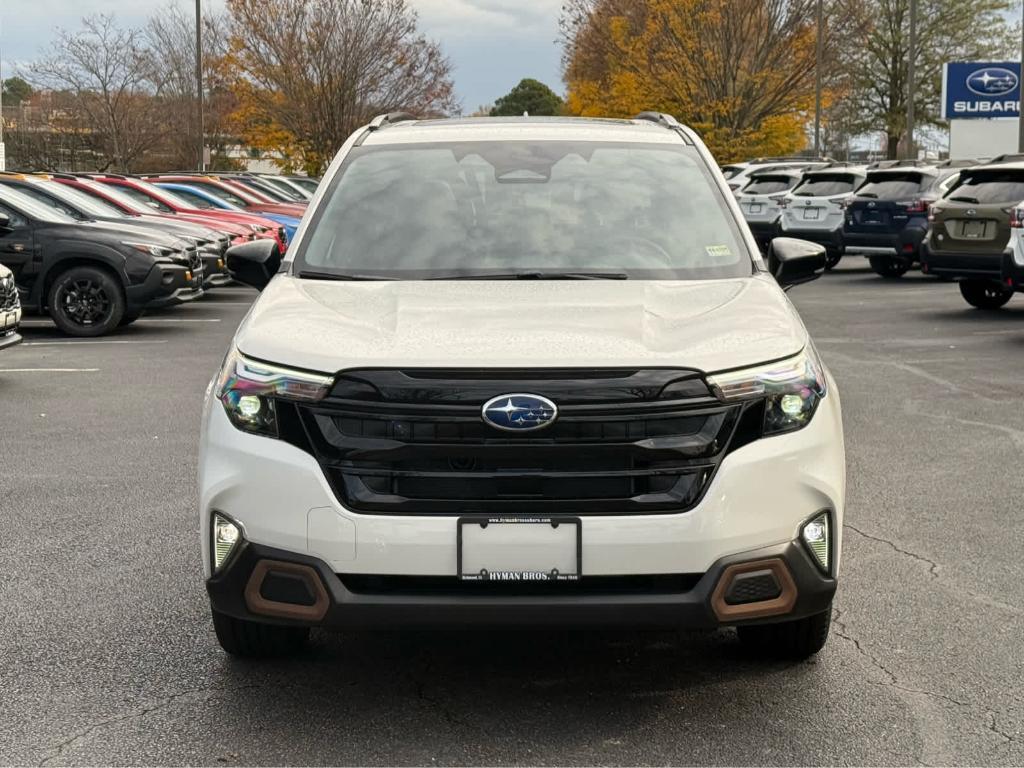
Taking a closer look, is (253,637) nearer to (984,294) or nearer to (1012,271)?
(1012,271)

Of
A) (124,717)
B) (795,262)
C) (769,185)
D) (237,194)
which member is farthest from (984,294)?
(124,717)


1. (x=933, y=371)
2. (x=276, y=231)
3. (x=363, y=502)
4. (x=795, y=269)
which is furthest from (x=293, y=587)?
(x=276, y=231)

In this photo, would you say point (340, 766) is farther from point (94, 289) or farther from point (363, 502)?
point (94, 289)

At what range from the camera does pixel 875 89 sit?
66000 mm

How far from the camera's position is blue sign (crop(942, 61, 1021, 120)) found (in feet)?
164

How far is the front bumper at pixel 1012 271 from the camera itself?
13906 millimetres

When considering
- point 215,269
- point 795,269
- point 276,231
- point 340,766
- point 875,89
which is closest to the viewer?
point 340,766

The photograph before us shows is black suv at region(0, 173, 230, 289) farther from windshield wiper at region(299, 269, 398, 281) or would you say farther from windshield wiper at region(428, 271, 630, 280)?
windshield wiper at region(428, 271, 630, 280)

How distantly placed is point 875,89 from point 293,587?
66.1 m

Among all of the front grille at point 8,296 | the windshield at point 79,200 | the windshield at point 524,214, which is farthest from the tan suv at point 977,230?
the windshield at point 524,214

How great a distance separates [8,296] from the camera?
1087 cm

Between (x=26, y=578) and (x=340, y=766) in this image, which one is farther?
(x=26, y=578)

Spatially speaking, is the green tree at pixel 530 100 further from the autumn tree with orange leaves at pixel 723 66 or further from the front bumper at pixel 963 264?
the front bumper at pixel 963 264

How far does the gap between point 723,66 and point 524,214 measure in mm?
45819
